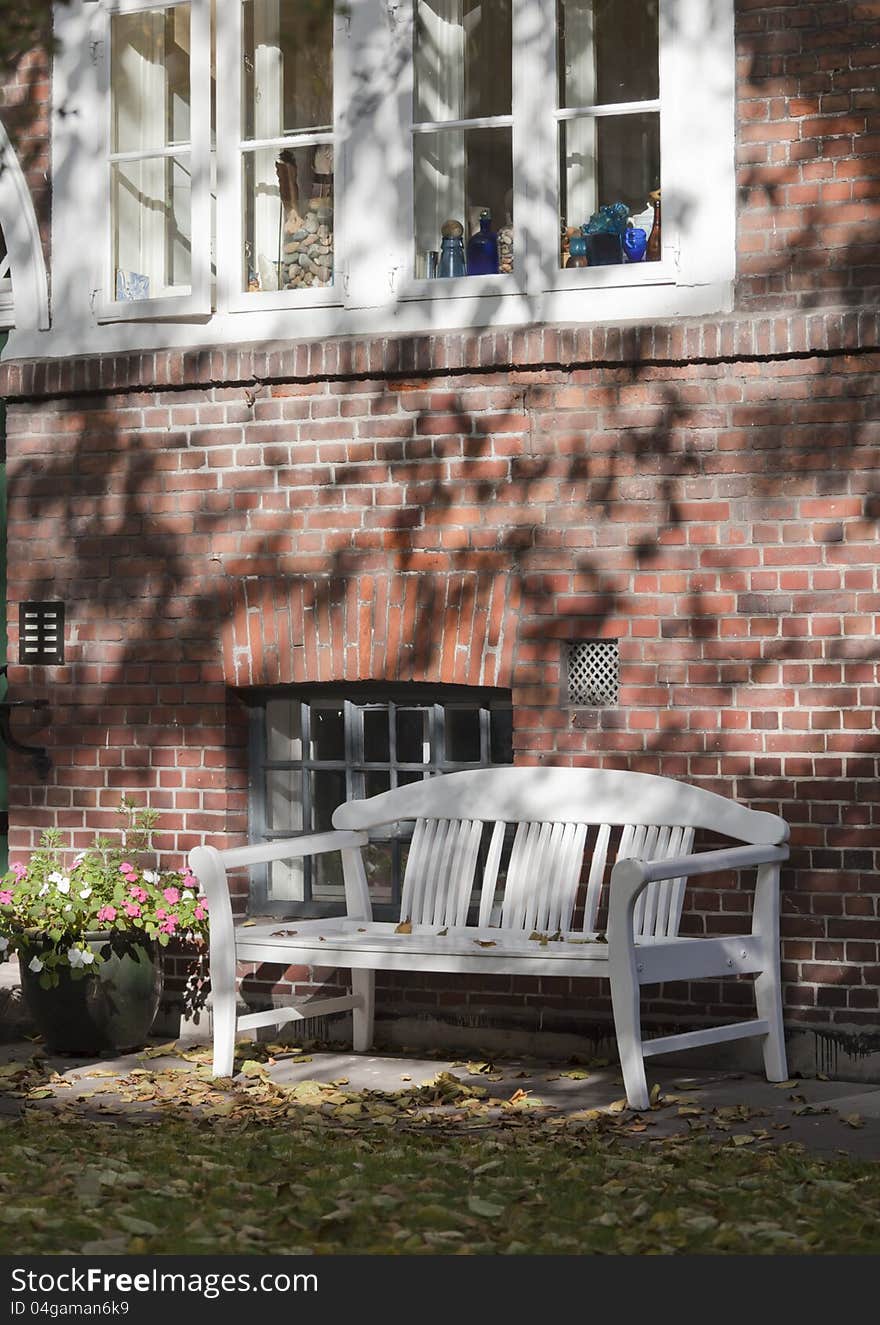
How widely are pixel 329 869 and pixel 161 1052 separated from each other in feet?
3.26

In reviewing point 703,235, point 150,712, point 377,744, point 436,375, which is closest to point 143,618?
point 150,712

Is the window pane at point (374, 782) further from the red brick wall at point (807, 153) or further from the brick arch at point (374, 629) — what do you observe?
the red brick wall at point (807, 153)

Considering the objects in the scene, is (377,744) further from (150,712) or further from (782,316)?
(782,316)

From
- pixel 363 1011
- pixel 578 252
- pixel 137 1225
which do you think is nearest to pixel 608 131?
pixel 578 252

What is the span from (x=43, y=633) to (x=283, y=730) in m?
1.11

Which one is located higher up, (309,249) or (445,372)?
(309,249)

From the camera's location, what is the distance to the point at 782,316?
650cm

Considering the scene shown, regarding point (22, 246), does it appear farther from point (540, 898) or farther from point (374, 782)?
point (540, 898)

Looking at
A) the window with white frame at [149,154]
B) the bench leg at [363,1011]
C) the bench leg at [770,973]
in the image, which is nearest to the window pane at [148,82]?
the window with white frame at [149,154]

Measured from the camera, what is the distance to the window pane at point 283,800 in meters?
7.43

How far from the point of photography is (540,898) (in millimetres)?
6582

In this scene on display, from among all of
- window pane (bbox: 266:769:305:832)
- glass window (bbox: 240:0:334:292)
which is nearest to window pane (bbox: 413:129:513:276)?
glass window (bbox: 240:0:334:292)

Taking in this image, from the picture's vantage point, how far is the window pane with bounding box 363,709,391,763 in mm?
7277

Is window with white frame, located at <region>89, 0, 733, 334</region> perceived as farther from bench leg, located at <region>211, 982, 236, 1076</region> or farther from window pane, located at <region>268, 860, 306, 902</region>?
bench leg, located at <region>211, 982, 236, 1076</region>
